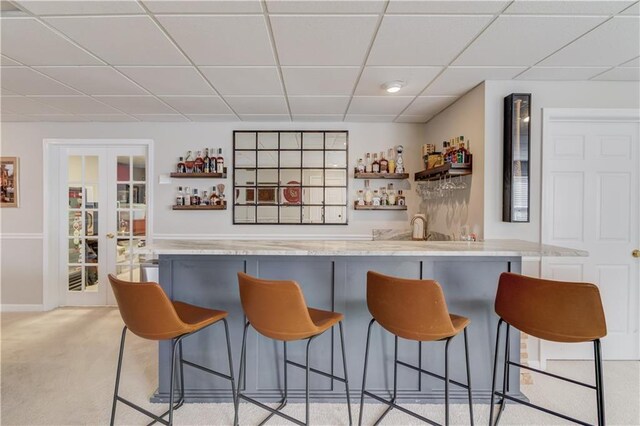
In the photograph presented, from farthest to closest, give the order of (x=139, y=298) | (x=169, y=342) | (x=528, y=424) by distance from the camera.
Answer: (x=169, y=342) < (x=528, y=424) < (x=139, y=298)

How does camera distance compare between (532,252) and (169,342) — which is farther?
(169,342)

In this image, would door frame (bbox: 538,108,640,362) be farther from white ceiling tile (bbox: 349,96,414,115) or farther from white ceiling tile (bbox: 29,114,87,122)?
white ceiling tile (bbox: 29,114,87,122)

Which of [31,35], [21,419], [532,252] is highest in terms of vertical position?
[31,35]

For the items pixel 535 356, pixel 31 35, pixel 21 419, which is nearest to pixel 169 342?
pixel 21 419

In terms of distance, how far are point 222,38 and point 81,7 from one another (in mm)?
726

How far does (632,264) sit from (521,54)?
206cm

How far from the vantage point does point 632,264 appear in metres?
2.67

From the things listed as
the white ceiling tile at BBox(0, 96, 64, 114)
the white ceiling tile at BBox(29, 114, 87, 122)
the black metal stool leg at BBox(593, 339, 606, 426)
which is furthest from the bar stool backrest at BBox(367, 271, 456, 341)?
the white ceiling tile at BBox(29, 114, 87, 122)

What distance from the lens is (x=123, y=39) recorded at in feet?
6.47

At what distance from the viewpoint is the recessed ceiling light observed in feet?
8.56

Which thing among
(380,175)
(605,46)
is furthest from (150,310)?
(605,46)

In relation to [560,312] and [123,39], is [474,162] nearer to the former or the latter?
[560,312]

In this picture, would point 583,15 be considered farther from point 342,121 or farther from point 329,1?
point 342,121

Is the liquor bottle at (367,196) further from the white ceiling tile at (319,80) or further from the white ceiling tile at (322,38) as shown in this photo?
the white ceiling tile at (322,38)
